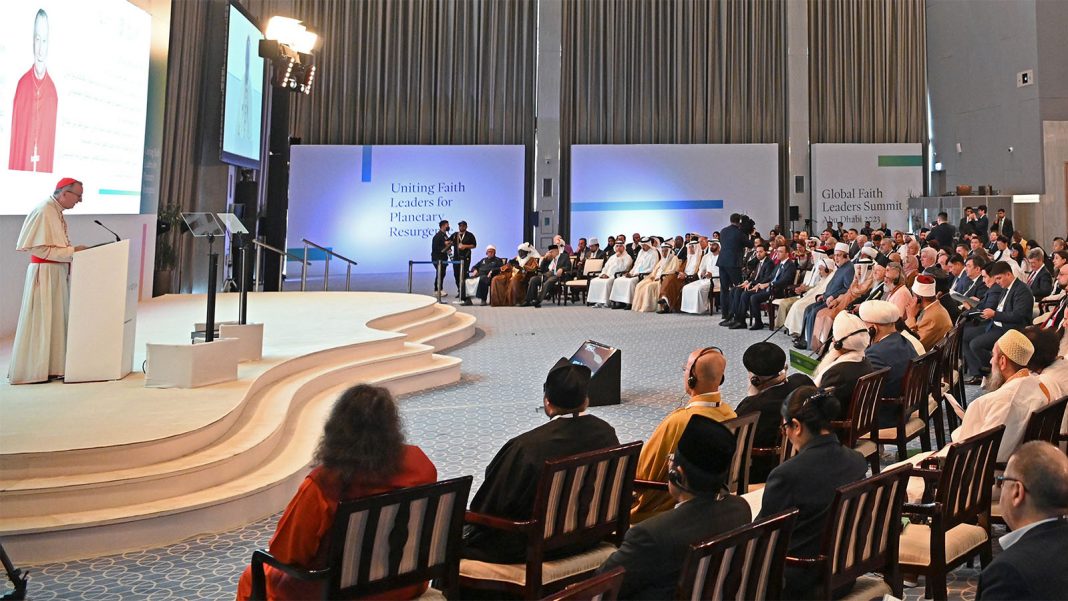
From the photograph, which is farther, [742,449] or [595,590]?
[742,449]

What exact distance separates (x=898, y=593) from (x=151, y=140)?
909 centimetres

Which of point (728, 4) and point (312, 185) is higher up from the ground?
point (728, 4)

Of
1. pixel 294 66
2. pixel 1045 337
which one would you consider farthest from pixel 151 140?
pixel 1045 337

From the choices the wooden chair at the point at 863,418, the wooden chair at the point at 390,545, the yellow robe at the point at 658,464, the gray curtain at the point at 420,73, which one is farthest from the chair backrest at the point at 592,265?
the wooden chair at the point at 390,545

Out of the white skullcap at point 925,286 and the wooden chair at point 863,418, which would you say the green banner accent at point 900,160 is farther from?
the wooden chair at point 863,418

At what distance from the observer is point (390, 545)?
2.30m

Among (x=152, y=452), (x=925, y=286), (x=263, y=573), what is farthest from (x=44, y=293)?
(x=925, y=286)

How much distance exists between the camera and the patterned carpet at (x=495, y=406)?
10.7 feet

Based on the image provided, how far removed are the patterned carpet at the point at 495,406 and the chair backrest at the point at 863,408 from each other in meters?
0.77

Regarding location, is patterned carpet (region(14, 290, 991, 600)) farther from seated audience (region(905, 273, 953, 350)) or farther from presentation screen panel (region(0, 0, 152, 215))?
presentation screen panel (region(0, 0, 152, 215))

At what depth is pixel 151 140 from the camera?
32.1ft

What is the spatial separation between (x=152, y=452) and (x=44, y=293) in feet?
5.99

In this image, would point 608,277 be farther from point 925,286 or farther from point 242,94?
point 925,286

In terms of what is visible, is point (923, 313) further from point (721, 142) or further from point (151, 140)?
point (721, 142)
